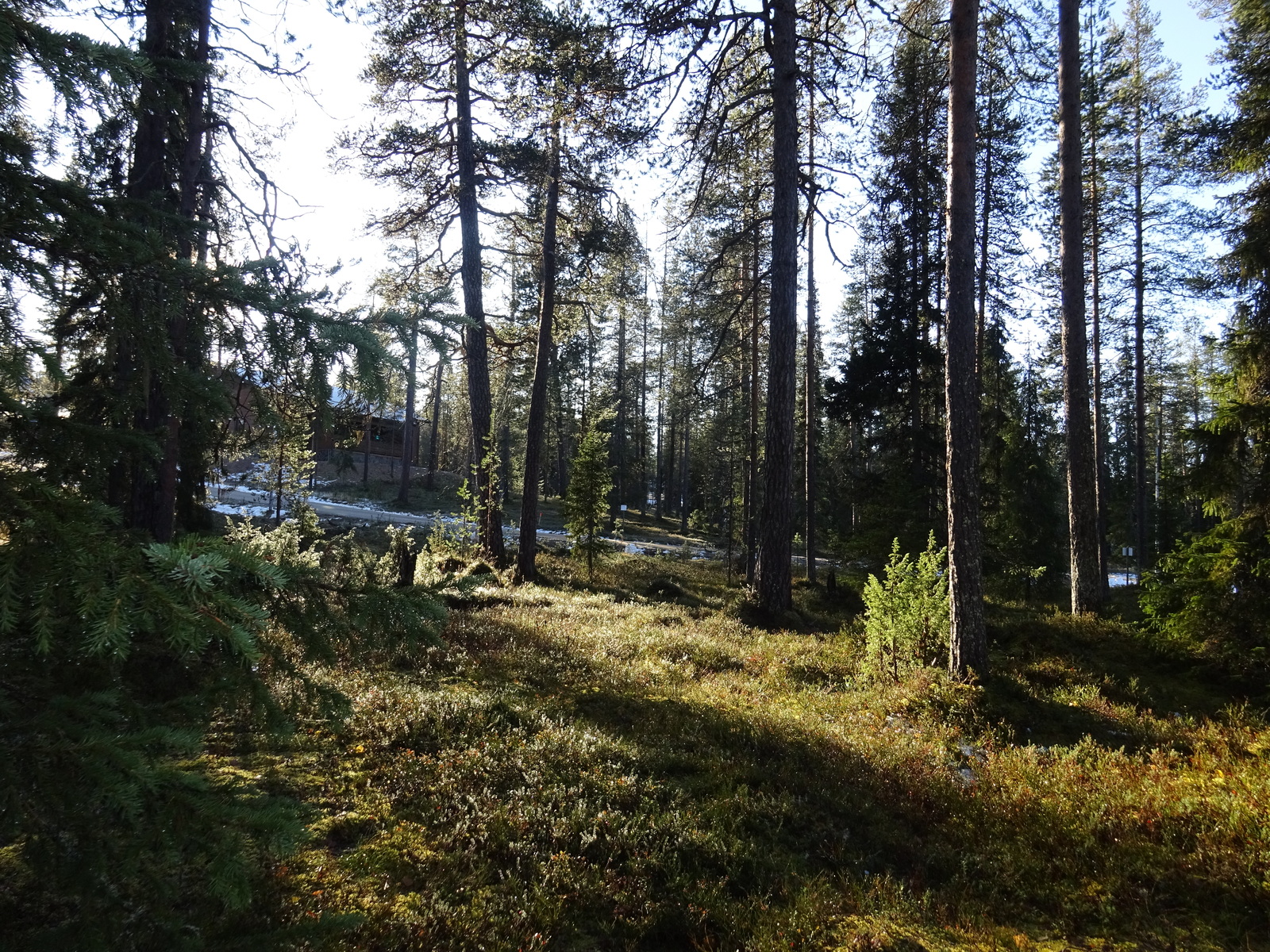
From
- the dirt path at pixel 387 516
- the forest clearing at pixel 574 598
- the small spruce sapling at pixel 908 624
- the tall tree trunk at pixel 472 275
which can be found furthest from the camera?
the dirt path at pixel 387 516

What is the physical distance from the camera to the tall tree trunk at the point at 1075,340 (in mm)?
11320

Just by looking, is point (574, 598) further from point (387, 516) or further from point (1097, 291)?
point (1097, 291)

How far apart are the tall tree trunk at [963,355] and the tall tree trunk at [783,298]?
11.2ft

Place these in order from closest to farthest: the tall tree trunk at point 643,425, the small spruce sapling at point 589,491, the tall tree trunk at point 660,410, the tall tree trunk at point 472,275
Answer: the tall tree trunk at point 472,275 < the small spruce sapling at point 589,491 < the tall tree trunk at point 660,410 < the tall tree trunk at point 643,425

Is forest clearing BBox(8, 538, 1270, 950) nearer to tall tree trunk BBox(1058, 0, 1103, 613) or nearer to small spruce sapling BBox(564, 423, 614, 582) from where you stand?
tall tree trunk BBox(1058, 0, 1103, 613)

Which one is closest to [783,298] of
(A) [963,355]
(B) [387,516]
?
(A) [963,355]

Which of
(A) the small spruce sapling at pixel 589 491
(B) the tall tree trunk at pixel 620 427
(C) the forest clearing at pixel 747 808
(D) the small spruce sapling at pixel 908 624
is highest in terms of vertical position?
(B) the tall tree trunk at pixel 620 427

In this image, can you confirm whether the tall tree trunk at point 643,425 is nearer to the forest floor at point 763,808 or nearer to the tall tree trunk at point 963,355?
the tall tree trunk at point 963,355

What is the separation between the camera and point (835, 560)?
95.3 ft

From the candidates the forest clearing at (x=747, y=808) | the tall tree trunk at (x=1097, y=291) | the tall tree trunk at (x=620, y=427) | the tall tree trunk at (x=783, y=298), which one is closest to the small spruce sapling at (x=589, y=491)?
the tall tree trunk at (x=783, y=298)

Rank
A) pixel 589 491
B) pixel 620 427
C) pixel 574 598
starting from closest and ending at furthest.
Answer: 1. pixel 574 598
2. pixel 589 491
3. pixel 620 427

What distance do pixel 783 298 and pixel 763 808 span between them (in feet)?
29.6

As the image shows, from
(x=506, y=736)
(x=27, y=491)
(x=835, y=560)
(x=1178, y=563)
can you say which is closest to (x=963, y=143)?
(x=1178, y=563)

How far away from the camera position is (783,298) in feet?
37.9
